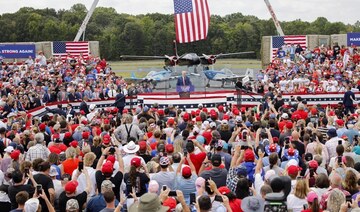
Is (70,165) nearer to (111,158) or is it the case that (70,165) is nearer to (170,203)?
(111,158)

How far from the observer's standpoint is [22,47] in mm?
37656

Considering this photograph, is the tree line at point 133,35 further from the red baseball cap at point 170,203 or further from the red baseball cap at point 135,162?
the red baseball cap at point 170,203

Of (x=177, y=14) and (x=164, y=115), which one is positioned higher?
(x=177, y=14)

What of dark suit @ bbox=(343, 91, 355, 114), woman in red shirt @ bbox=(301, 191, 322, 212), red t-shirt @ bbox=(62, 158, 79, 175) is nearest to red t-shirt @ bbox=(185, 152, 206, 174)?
red t-shirt @ bbox=(62, 158, 79, 175)

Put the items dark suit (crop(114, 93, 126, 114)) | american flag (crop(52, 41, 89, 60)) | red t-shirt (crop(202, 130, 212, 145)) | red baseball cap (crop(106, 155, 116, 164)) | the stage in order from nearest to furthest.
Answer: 1. red baseball cap (crop(106, 155, 116, 164))
2. red t-shirt (crop(202, 130, 212, 145))
3. dark suit (crop(114, 93, 126, 114))
4. the stage
5. american flag (crop(52, 41, 89, 60))

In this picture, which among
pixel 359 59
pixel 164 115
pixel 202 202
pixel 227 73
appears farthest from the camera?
pixel 227 73

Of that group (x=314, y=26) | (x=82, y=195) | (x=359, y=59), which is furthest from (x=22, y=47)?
(x=314, y=26)

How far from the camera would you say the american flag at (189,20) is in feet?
96.5

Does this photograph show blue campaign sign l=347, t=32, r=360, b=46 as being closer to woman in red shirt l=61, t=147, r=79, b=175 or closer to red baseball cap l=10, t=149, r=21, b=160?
woman in red shirt l=61, t=147, r=79, b=175

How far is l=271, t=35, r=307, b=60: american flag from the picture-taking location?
40.7 m

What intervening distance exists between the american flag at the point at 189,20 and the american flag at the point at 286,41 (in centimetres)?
1225

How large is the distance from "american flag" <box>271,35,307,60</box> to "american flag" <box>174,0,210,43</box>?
12.2 metres

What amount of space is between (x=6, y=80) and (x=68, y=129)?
15.8m

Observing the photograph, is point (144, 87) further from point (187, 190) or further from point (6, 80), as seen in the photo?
point (187, 190)
